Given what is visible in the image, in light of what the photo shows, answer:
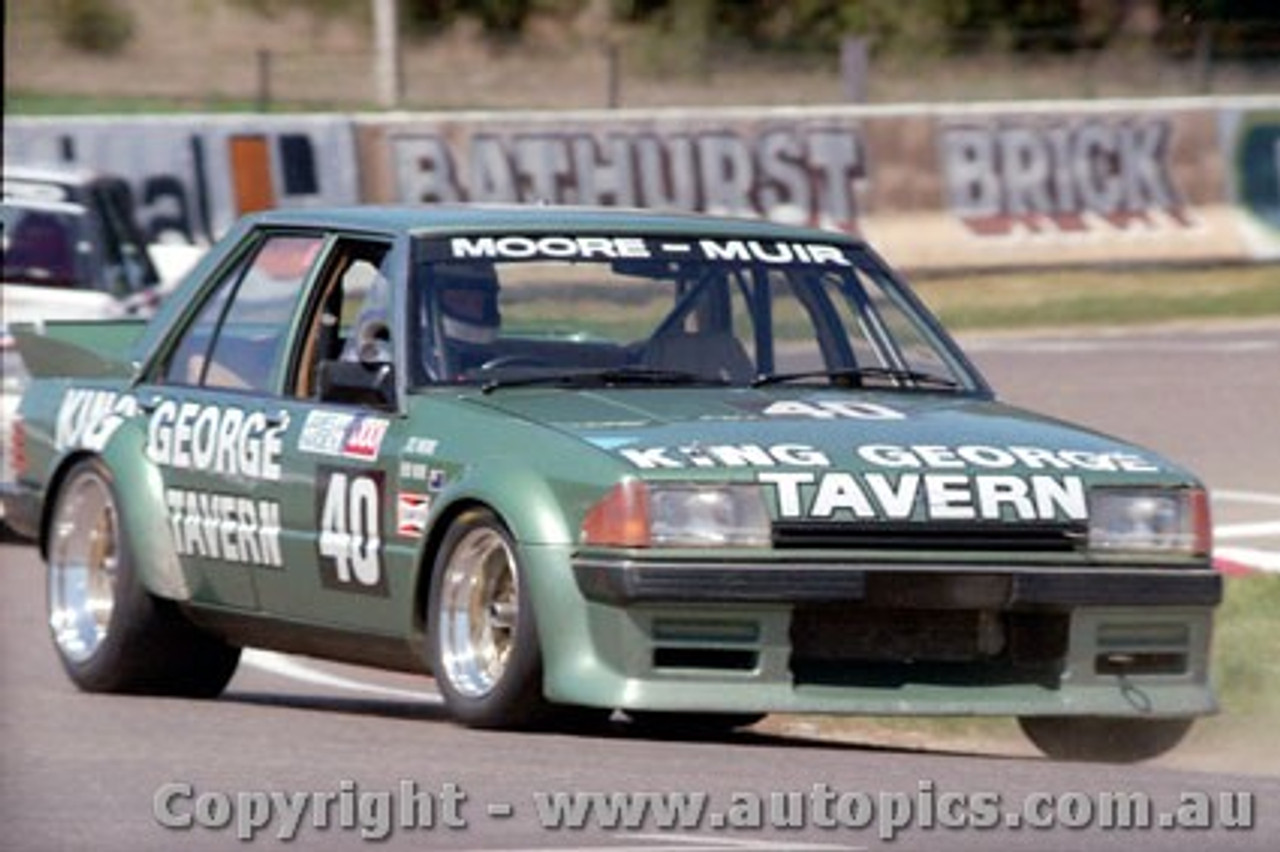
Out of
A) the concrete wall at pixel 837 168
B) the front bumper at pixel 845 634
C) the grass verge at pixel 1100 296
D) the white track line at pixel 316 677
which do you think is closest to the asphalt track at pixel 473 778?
the white track line at pixel 316 677

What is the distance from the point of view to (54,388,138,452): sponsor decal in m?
10.2

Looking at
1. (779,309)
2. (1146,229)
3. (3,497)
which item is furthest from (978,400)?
(1146,229)

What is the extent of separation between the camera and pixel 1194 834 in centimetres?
693

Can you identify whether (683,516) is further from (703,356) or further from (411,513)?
(703,356)

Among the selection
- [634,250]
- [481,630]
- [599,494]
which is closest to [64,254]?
[634,250]

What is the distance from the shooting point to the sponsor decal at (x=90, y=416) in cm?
1016

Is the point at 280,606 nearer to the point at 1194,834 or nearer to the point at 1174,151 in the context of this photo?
the point at 1194,834

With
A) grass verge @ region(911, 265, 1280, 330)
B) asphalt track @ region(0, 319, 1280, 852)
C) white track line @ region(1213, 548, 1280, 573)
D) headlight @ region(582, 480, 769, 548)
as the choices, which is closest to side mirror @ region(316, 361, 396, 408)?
asphalt track @ region(0, 319, 1280, 852)

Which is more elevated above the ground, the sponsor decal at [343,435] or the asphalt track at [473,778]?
the sponsor decal at [343,435]

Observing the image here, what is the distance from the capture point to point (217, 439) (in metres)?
9.66

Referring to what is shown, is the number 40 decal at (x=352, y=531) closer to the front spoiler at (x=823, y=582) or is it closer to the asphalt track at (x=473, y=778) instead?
the asphalt track at (x=473, y=778)

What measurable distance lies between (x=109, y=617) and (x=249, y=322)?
0.93 metres

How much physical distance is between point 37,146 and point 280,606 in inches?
692

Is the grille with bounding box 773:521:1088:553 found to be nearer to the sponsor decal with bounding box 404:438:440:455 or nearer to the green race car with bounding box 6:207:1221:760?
the green race car with bounding box 6:207:1221:760
